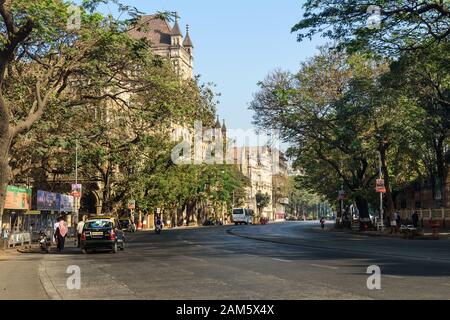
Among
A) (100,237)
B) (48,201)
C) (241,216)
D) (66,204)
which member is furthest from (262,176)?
(100,237)

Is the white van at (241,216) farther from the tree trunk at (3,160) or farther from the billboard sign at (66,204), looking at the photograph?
the tree trunk at (3,160)

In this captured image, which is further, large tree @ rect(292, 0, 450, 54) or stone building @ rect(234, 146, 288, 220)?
stone building @ rect(234, 146, 288, 220)

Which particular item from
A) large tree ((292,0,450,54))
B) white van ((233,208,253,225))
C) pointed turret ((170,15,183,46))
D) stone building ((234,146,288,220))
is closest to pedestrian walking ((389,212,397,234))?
large tree ((292,0,450,54))

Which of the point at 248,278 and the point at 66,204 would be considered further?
the point at 66,204

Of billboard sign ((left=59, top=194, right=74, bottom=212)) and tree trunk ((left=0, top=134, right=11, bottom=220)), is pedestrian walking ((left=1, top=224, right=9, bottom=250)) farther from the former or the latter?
billboard sign ((left=59, top=194, right=74, bottom=212))

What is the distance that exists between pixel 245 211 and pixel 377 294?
88.8m

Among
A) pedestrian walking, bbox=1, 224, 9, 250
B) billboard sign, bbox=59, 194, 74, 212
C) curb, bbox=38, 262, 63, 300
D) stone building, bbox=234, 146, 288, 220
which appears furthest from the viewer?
stone building, bbox=234, 146, 288, 220

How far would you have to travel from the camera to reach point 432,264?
17.8 meters

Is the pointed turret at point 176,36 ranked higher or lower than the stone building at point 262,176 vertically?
higher

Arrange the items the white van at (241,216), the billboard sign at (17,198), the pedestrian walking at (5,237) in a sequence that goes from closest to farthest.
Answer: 1. the pedestrian walking at (5,237)
2. the billboard sign at (17,198)
3. the white van at (241,216)

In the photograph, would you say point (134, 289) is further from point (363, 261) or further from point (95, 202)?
point (95, 202)

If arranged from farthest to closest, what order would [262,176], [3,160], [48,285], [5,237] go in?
[262,176] → [5,237] → [3,160] → [48,285]

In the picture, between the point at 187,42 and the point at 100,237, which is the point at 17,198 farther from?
the point at 187,42

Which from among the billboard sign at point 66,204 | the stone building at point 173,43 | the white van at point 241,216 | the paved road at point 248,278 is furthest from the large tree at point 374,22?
the stone building at point 173,43
